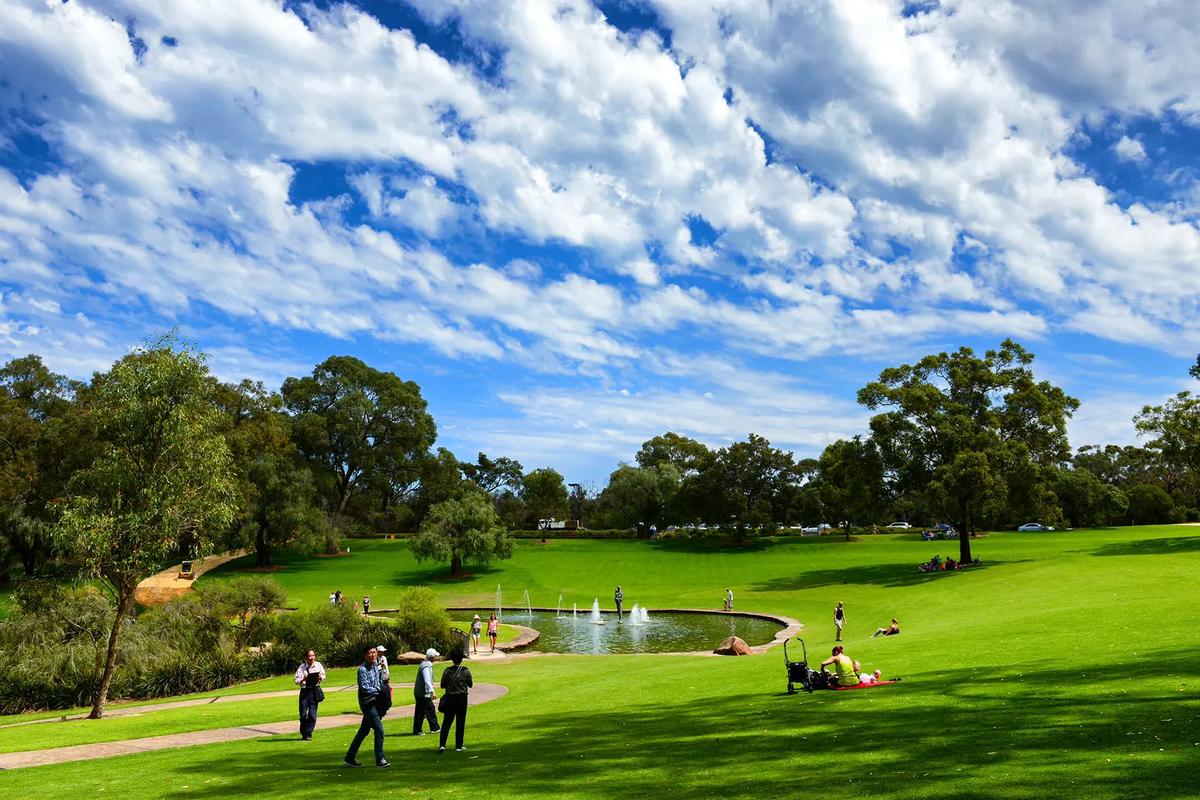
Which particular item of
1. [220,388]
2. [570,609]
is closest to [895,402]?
[570,609]

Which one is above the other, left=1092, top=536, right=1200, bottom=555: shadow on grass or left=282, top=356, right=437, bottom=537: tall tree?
left=282, top=356, right=437, bottom=537: tall tree

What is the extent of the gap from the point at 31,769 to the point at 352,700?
8.81 meters

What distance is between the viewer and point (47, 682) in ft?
82.9

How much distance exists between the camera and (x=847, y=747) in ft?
35.7

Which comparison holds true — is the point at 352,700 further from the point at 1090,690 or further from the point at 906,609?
the point at 906,609

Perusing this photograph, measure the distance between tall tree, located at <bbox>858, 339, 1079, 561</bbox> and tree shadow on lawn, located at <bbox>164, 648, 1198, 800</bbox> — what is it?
40.0 m

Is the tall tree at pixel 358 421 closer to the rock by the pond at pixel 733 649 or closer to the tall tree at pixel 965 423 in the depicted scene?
the tall tree at pixel 965 423

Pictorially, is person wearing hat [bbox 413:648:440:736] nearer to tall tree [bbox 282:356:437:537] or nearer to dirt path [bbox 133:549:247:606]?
dirt path [bbox 133:549:247:606]

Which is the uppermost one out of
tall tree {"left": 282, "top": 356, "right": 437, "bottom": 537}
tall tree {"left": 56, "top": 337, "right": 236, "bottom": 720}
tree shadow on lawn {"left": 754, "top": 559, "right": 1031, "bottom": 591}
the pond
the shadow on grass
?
tall tree {"left": 282, "top": 356, "right": 437, "bottom": 537}

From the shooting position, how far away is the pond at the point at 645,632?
113 feet

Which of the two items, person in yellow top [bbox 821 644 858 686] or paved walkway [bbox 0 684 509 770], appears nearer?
paved walkway [bbox 0 684 509 770]

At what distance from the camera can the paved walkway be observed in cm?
1475

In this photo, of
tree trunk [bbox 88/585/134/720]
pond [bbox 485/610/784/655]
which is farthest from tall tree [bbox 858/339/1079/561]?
tree trunk [bbox 88/585/134/720]

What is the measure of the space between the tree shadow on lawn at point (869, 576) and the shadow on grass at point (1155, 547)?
6.56 meters
